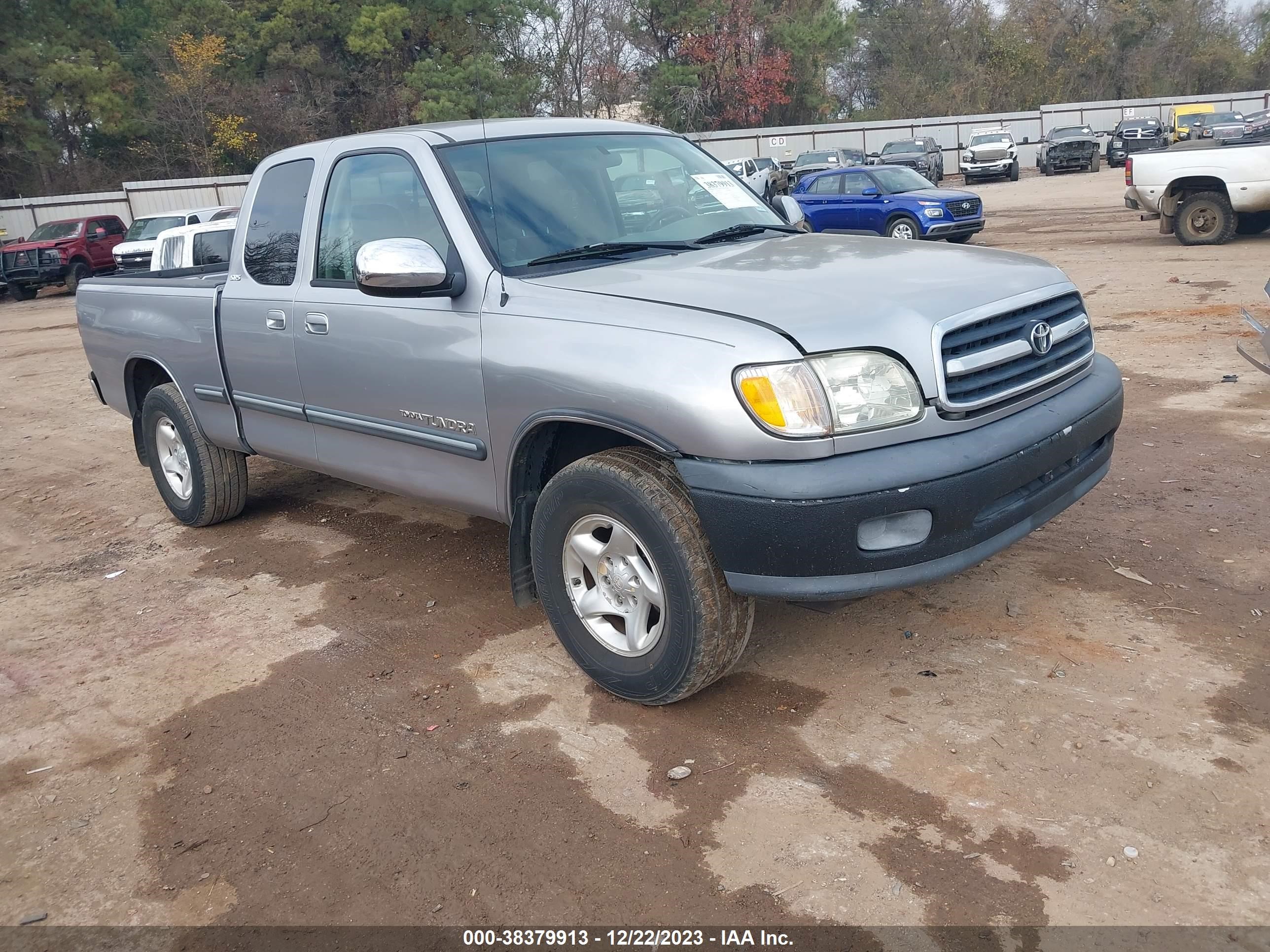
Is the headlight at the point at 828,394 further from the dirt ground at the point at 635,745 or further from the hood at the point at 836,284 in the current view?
the dirt ground at the point at 635,745

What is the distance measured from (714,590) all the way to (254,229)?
3.20 meters

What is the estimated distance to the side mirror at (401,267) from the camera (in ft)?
12.0

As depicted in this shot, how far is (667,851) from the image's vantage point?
2.89m

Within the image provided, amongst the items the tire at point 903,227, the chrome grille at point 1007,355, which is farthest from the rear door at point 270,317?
the tire at point 903,227

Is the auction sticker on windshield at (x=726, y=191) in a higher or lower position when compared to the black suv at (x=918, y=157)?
lower

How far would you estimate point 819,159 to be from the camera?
30.5 meters

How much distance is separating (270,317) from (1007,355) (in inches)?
127

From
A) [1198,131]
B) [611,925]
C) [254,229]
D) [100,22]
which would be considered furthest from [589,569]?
[100,22]

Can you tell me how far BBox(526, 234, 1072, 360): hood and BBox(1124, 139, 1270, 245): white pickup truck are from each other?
11.5 m

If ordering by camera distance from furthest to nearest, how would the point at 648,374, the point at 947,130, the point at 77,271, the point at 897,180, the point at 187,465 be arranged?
the point at 947,130 → the point at 77,271 → the point at 897,180 → the point at 187,465 → the point at 648,374

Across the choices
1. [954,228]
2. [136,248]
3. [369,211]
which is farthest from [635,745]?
[136,248]

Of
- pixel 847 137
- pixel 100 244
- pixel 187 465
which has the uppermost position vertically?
pixel 847 137

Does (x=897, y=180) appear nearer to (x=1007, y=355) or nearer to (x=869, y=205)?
(x=869, y=205)

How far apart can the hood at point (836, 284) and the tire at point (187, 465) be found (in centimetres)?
292
